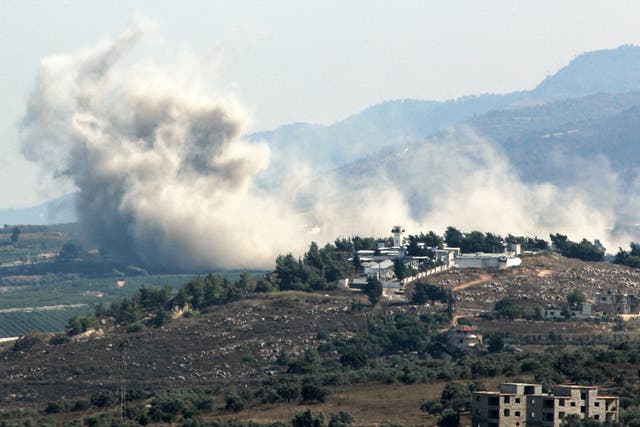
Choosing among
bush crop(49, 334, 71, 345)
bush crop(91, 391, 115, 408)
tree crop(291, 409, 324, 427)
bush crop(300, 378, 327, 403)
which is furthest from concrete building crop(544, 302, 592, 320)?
tree crop(291, 409, 324, 427)

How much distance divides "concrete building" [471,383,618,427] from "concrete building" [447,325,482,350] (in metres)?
35.5

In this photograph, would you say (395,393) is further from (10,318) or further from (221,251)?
(221,251)

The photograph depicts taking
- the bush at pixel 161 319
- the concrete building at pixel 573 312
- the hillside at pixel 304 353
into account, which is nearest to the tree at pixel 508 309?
the hillside at pixel 304 353

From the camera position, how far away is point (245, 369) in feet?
339

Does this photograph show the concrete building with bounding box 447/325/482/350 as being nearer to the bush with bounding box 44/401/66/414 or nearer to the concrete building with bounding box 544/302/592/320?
the concrete building with bounding box 544/302/592/320

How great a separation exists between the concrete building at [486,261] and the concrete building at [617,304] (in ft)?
42.2

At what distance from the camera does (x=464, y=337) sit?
351 feet

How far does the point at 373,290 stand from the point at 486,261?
47.6ft

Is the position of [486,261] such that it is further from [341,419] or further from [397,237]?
[341,419]

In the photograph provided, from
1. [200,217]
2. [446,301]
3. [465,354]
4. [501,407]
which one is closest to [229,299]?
[446,301]

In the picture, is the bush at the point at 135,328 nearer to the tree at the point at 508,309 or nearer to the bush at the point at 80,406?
the tree at the point at 508,309

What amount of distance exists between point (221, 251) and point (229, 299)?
44737 millimetres

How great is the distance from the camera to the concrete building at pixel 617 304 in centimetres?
11719

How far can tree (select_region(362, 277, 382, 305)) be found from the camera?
4727 inches
